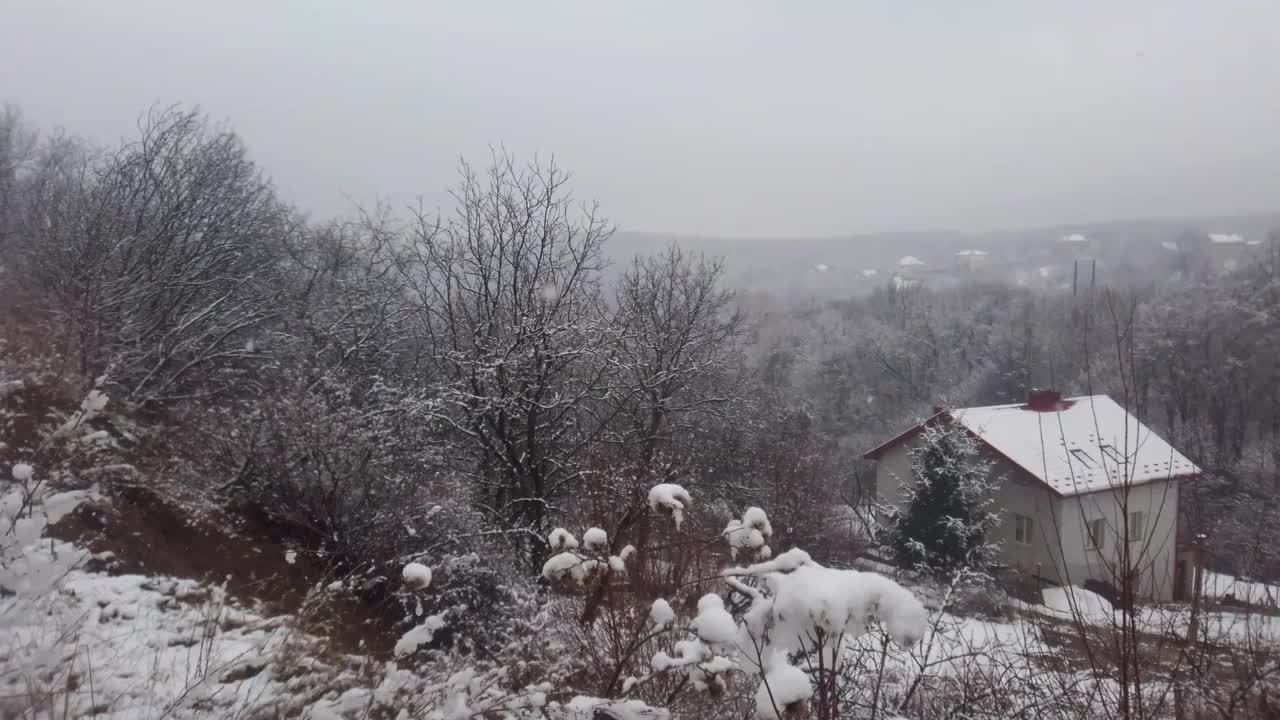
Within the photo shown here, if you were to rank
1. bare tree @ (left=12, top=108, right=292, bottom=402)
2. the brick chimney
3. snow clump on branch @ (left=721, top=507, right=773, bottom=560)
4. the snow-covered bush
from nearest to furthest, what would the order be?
the snow-covered bush
snow clump on branch @ (left=721, top=507, right=773, bottom=560)
bare tree @ (left=12, top=108, right=292, bottom=402)
the brick chimney

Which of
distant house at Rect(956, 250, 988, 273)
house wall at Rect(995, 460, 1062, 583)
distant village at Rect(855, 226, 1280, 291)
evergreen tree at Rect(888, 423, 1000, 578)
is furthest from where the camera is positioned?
distant house at Rect(956, 250, 988, 273)

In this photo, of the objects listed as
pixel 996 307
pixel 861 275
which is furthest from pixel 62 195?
pixel 861 275

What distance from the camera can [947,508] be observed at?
16109mm

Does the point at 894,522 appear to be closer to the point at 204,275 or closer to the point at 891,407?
the point at 204,275

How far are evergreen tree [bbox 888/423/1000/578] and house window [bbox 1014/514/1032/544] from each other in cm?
156

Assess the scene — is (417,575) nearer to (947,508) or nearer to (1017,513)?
(947,508)

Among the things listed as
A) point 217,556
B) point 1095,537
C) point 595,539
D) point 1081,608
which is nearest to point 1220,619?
point 1081,608

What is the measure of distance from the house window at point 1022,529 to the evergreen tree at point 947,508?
1561mm

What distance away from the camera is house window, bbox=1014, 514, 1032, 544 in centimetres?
1730

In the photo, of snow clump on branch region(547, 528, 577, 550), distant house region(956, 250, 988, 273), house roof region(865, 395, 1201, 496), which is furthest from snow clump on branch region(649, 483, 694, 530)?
distant house region(956, 250, 988, 273)

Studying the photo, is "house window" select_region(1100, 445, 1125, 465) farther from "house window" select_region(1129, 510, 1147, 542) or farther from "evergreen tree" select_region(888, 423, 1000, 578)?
"evergreen tree" select_region(888, 423, 1000, 578)

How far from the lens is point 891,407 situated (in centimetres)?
3644

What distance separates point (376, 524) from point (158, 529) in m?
1.88

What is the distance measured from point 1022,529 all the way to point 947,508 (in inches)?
128
